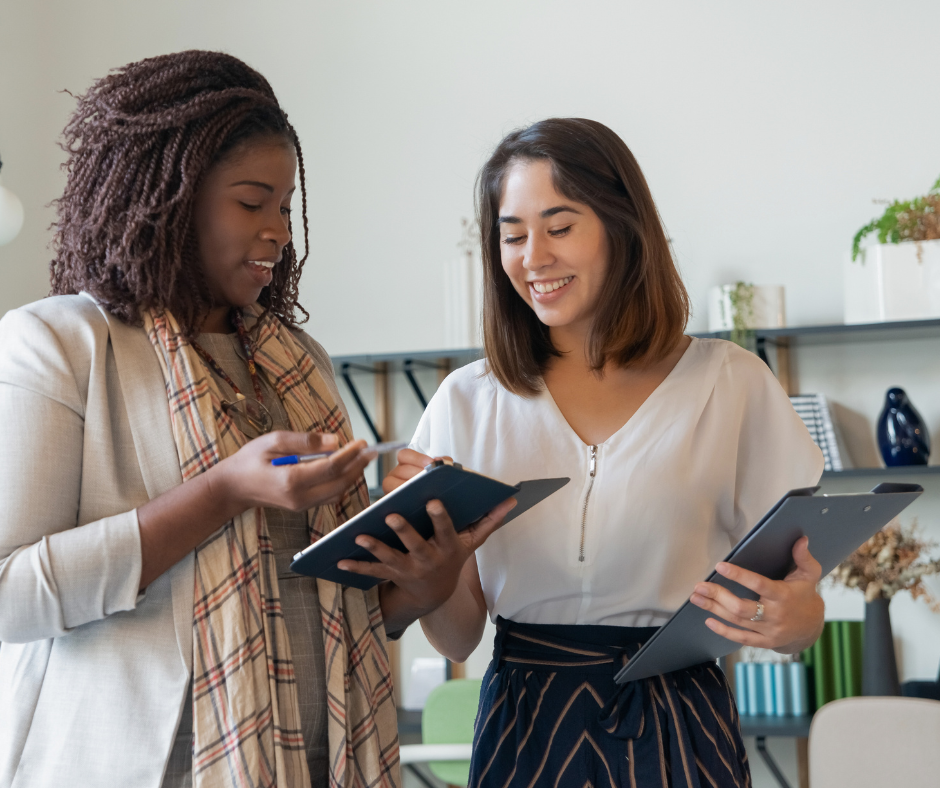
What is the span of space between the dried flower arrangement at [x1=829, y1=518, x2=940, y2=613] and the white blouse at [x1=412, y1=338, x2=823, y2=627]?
55.4 inches

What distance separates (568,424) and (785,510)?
48cm

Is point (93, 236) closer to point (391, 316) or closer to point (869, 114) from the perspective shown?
point (391, 316)

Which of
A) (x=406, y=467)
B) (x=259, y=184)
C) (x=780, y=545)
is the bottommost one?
(x=780, y=545)

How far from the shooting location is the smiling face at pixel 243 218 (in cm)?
110

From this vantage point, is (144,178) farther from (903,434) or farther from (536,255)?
(903,434)

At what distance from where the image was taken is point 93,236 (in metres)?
1.06

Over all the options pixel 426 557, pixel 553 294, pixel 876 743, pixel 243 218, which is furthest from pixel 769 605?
pixel 876 743

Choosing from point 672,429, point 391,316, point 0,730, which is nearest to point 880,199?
point 391,316

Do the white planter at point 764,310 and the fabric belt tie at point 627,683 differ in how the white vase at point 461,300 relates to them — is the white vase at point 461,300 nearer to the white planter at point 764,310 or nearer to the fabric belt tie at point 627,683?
the white planter at point 764,310

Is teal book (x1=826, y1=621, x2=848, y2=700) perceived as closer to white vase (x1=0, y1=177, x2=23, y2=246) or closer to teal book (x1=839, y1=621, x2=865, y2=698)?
teal book (x1=839, y1=621, x2=865, y2=698)

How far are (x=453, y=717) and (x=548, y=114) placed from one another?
200 cm

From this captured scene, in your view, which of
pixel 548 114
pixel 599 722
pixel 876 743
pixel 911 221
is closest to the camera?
pixel 599 722

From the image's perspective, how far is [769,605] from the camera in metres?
1.18

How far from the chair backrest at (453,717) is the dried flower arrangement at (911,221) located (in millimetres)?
1729
